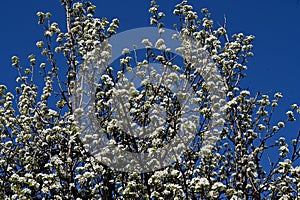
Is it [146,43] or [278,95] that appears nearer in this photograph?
[146,43]

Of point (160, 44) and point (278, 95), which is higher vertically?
point (160, 44)

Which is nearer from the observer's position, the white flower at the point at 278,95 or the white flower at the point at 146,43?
the white flower at the point at 146,43

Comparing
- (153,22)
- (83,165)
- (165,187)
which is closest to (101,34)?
(153,22)

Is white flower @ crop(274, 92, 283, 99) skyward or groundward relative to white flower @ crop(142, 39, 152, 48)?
groundward

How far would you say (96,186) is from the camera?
30.5 feet

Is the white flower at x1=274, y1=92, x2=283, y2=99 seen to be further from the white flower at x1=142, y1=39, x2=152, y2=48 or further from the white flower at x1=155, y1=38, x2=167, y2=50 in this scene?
the white flower at x1=142, y1=39, x2=152, y2=48

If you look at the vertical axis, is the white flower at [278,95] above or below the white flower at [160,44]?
below

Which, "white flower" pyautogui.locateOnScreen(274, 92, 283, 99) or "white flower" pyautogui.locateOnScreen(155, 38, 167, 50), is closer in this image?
"white flower" pyautogui.locateOnScreen(155, 38, 167, 50)

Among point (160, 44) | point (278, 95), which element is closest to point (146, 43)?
point (160, 44)

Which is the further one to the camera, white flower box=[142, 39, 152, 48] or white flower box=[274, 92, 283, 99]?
white flower box=[274, 92, 283, 99]

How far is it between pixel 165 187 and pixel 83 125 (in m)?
2.34

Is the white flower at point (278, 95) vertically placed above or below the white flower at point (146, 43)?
below

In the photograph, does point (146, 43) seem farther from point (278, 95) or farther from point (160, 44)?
point (278, 95)

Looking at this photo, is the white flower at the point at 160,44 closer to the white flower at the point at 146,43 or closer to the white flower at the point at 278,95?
Result: the white flower at the point at 146,43
